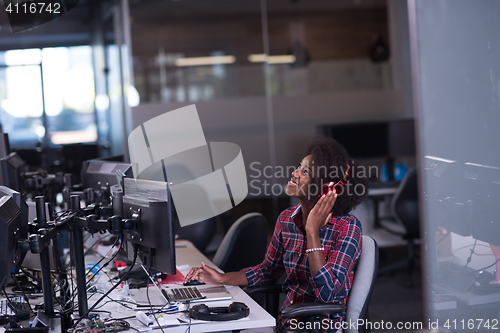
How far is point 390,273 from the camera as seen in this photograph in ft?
14.4

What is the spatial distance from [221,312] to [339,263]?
48 cm

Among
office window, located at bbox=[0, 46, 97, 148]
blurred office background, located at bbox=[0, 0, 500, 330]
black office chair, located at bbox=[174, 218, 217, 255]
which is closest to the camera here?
black office chair, located at bbox=[174, 218, 217, 255]

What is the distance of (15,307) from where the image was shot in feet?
6.27

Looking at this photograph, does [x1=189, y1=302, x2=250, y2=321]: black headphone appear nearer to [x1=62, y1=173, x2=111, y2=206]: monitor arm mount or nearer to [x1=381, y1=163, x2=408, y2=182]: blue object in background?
[x1=62, y1=173, x2=111, y2=206]: monitor arm mount

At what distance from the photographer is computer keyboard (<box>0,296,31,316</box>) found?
73.6 inches

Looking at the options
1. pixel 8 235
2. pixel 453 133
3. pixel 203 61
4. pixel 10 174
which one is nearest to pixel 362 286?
pixel 453 133

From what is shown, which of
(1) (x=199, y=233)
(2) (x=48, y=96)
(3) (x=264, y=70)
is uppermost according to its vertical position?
(3) (x=264, y=70)

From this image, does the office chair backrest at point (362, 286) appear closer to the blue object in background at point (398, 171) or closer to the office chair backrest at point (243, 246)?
the office chair backrest at point (243, 246)

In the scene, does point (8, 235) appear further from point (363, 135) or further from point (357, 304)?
point (363, 135)

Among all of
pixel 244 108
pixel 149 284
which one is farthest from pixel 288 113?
pixel 149 284

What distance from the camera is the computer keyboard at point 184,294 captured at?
192 centimetres

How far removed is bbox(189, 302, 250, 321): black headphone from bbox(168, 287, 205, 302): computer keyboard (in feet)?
0.50

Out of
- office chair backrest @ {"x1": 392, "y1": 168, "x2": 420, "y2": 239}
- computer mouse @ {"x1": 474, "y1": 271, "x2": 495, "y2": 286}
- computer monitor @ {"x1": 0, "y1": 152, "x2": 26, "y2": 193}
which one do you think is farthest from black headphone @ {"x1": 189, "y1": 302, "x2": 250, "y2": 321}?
office chair backrest @ {"x1": 392, "y1": 168, "x2": 420, "y2": 239}

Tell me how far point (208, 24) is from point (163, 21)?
22.3 inches
